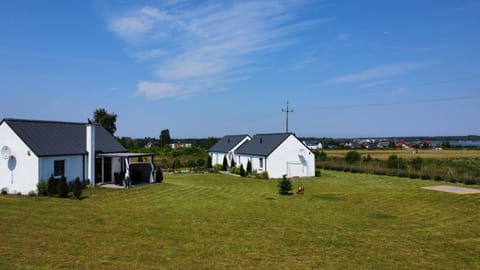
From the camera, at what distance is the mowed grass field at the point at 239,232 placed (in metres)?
8.72

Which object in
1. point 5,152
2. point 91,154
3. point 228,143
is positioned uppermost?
point 228,143

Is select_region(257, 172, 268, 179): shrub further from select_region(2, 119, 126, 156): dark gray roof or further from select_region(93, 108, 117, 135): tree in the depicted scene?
select_region(93, 108, 117, 135): tree

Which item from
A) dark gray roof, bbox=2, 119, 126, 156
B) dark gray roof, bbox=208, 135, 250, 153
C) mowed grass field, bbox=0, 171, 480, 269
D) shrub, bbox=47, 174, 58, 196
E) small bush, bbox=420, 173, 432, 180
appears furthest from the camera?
dark gray roof, bbox=208, 135, 250, 153

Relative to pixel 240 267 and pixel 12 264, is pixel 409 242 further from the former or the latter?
pixel 12 264

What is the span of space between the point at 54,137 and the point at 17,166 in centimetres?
322

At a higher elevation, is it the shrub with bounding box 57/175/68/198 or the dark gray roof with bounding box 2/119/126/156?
the dark gray roof with bounding box 2/119/126/156

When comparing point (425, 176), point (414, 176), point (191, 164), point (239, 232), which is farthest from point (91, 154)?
point (425, 176)

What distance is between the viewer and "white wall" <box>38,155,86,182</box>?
2048 cm

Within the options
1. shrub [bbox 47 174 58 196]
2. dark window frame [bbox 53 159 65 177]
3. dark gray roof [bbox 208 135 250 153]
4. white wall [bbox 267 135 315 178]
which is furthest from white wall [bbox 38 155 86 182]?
dark gray roof [bbox 208 135 250 153]

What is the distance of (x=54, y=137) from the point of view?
2319 cm

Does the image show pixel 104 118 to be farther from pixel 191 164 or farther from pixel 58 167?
pixel 58 167

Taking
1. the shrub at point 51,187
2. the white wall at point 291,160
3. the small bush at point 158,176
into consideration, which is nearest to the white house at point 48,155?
the shrub at point 51,187

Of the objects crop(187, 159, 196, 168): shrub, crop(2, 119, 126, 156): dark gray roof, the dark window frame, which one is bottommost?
crop(187, 159, 196, 168): shrub

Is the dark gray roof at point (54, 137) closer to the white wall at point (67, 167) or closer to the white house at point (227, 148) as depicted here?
the white wall at point (67, 167)
